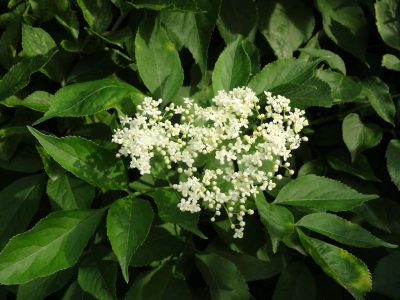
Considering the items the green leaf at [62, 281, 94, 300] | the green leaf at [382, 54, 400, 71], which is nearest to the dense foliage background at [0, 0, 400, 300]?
the green leaf at [62, 281, 94, 300]

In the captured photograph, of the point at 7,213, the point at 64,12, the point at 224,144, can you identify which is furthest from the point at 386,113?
the point at 7,213

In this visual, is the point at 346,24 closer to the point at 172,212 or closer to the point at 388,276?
the point at 388,276

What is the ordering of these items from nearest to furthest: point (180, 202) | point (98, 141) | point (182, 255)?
1. point (180, 202)
2. point (98, 141)
3. point (182, 255)

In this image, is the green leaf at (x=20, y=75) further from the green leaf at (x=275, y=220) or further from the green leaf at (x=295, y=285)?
the green leaf at (x=295, y=285)

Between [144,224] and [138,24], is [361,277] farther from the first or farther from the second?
[138,24]

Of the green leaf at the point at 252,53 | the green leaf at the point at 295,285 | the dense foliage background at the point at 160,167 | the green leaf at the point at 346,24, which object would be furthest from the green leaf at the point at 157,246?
the green leaf at the point at 346,24

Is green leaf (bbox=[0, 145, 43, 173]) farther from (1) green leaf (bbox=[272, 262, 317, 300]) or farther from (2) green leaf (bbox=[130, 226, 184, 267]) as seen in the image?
(1) green leaf (bbox=[272, 262, 317, 300])

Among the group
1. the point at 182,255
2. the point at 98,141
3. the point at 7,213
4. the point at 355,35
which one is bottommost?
the point at 182,255
